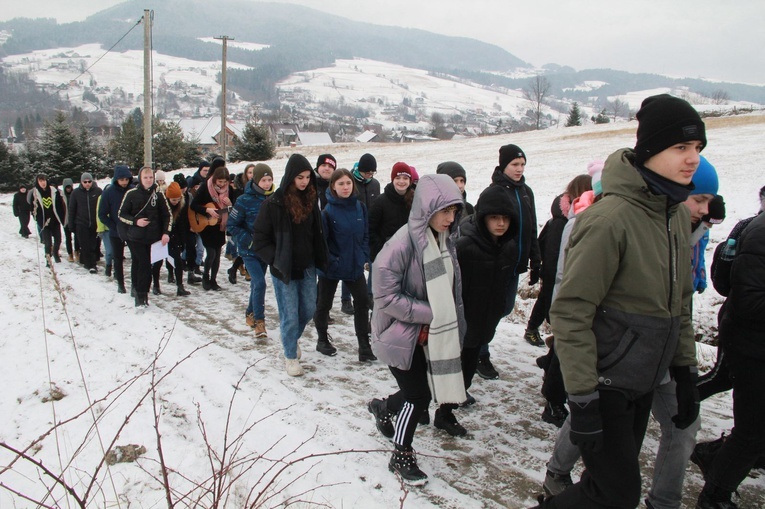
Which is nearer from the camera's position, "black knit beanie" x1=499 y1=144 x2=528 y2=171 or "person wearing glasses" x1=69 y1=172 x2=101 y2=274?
"black knit beanie" x1=499 y1=144 x2=528 y2=171

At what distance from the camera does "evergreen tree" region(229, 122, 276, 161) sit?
120ft

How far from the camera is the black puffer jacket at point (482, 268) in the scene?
3.96 meters

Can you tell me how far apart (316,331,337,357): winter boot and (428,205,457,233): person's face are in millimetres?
2908

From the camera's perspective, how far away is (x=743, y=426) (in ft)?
9.77

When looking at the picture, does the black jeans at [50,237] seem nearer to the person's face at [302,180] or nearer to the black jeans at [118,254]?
the black jeans at [118,254]

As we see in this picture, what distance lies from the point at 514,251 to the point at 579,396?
80.4 inches

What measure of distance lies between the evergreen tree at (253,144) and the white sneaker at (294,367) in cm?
3340

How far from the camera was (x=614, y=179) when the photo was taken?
2.42 metres

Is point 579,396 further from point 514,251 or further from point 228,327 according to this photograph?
point 228,327

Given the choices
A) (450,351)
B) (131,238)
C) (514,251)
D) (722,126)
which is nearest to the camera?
(450,351)

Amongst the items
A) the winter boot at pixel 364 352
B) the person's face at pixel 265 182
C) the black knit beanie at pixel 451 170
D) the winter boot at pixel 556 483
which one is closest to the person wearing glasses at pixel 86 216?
the person's face at pixel 265 182

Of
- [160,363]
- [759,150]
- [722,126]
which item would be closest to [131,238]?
[160,363]

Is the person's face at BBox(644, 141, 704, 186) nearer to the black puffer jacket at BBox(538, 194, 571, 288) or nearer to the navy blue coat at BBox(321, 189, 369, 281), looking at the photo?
the black puffer jacket at BBox(538, 194, 571, 288)

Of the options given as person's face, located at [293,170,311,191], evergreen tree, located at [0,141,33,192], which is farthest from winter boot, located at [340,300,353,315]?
evergreen tree, located at [0,141,33,192]
